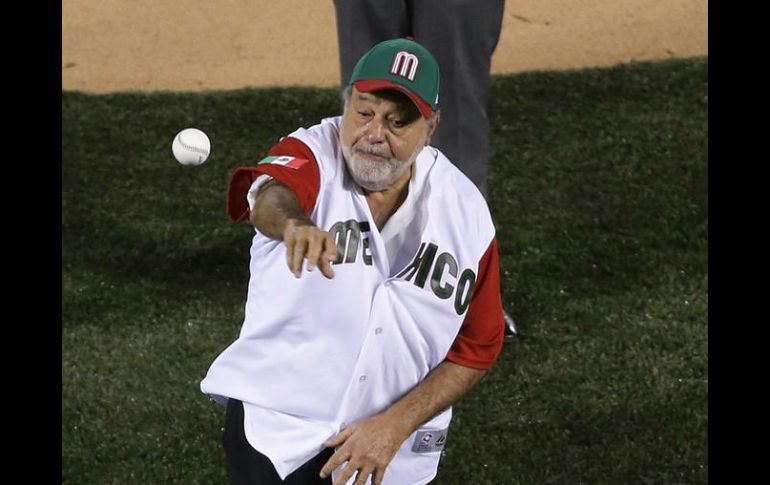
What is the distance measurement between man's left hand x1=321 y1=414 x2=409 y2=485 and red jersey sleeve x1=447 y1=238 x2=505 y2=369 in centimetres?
24

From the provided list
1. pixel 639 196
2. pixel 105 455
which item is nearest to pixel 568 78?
pixel 639 196

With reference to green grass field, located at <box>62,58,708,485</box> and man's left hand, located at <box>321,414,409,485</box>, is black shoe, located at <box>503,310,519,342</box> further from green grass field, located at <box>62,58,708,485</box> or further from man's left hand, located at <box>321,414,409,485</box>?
man's left hand, located at <box>321,414,409,485</box>

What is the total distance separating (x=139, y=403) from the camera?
15.8 feet

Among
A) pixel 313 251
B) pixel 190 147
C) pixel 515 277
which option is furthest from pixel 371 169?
pixel 515 277

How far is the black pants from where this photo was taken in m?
2.79

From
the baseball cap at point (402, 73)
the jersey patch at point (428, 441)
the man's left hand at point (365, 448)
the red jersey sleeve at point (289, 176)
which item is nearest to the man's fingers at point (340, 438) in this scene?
the man's left hand at point (365, 448)

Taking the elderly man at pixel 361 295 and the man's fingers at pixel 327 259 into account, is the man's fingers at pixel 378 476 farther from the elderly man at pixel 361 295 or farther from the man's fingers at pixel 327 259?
the man's fingers at pixel 327 259

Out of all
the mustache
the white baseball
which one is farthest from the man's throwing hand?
the white baseball

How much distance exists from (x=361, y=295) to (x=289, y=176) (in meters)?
0.29

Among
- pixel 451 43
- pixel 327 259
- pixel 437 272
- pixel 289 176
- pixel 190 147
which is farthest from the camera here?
pixel 451 43

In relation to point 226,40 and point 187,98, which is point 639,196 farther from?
point 226,40

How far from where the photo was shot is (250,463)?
9.32 feet

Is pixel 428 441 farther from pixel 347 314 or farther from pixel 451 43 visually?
pixel 451 43

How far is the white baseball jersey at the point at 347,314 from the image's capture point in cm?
270
